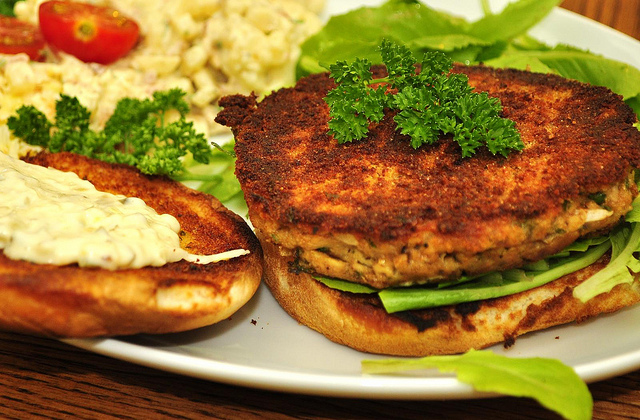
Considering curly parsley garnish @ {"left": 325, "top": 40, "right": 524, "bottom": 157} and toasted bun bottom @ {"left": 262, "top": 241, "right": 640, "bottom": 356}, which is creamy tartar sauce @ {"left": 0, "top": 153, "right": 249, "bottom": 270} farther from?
curly parsley garnish @ {"left": 325, "top": 40, "right": 524, "bottom": 157}

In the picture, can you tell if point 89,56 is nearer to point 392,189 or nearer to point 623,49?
point 392,189

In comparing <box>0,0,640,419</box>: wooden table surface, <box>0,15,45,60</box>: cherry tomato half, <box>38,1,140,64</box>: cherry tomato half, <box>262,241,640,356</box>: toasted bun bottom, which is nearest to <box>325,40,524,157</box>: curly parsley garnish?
<box>262,241,640,356</box>: toasted bun bottom

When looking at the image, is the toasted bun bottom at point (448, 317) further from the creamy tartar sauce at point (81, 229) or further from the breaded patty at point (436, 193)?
the creamy tartar sauce at point (81, 229)

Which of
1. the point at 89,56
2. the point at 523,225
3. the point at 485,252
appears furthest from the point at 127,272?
the point at 89,56

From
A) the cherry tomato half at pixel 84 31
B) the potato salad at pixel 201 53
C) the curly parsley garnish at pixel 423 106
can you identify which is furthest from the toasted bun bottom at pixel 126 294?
the cherry tomato half at pixel 84 31

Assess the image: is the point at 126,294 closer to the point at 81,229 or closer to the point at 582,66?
the point at 81,229

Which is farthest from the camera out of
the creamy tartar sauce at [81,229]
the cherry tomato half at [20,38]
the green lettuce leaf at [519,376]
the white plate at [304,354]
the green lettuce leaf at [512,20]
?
the green lettuce leaf at [512,20]
